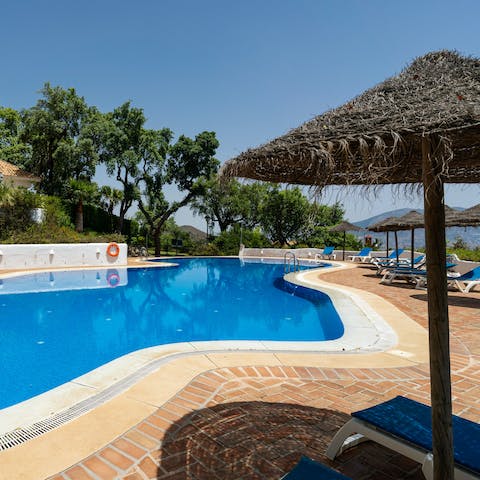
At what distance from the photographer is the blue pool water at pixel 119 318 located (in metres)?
6.02

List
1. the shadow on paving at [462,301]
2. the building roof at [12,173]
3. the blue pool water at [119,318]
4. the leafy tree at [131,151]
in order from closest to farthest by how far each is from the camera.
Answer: the blue pool water at [119,318]
the shadow on paving at [462,301]
the building roof at [12,173]
the leafy tree at [131,151]

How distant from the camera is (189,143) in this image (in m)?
26.6

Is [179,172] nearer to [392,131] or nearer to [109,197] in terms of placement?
[109,197]

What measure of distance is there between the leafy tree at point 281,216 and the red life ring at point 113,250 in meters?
17.3

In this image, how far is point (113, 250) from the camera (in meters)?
19.6

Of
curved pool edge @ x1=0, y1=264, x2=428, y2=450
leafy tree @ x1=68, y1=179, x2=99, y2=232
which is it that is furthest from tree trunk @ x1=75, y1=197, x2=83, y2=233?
curved pool edge @ x1=0, y1=264, x2=428, y2=450

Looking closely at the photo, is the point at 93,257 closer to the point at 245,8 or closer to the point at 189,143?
the point at 189,143

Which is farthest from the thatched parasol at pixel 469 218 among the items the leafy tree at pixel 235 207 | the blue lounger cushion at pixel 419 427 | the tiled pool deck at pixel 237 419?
the leafy tree at pixel 235 207

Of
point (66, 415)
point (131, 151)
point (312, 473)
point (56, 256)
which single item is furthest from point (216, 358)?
point (131, 151)

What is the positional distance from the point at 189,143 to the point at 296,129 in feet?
83.6

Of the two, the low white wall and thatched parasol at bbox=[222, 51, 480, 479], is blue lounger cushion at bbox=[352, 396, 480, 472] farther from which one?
the low white wall

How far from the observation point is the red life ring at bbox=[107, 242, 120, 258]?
63.9 ft

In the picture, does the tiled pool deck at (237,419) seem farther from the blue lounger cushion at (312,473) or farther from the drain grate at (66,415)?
the blue lounger cushion at (312,473)

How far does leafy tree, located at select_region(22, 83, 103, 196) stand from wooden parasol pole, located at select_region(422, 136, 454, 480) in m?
26.1
